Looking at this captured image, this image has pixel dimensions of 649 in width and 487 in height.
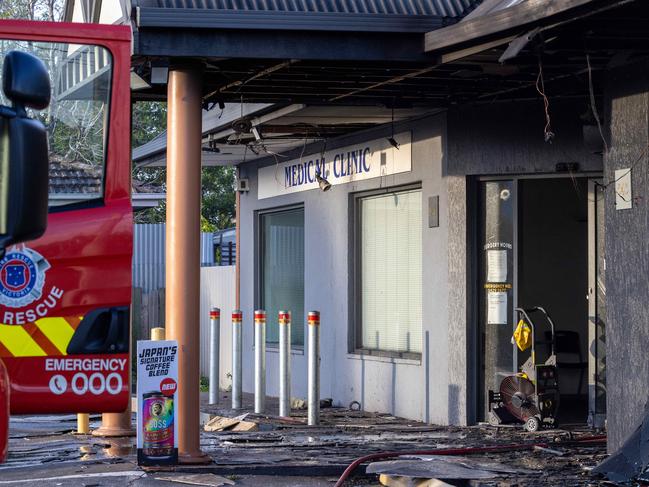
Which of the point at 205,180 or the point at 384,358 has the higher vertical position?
the point at 205,180

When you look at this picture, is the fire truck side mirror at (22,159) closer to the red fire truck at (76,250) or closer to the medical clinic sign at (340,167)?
the red fire truck at (76,250)

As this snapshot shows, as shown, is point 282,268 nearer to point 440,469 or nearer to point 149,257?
point 440,469

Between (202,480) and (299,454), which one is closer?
(202,480)

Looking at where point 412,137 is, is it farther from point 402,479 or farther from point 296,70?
point 402,479

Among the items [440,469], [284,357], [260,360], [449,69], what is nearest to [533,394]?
[284,357]

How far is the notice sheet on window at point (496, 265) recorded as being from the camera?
13578 millimetres

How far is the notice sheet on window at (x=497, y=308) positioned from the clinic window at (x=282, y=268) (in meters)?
4.65

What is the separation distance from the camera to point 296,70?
37.9 ft

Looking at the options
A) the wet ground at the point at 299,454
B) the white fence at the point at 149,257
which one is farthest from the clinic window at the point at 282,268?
the white fence at the point at 149,257

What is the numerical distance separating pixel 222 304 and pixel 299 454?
10.6 meters

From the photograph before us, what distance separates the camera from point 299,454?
11.2 metres

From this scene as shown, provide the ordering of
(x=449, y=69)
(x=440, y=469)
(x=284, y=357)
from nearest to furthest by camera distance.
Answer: (x=440, y=469), (x=449, y=69), (x=284, y=357)

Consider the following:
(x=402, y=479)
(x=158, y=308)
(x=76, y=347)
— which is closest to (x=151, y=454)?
(x=402, y=479)

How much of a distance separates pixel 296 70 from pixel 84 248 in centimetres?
642
